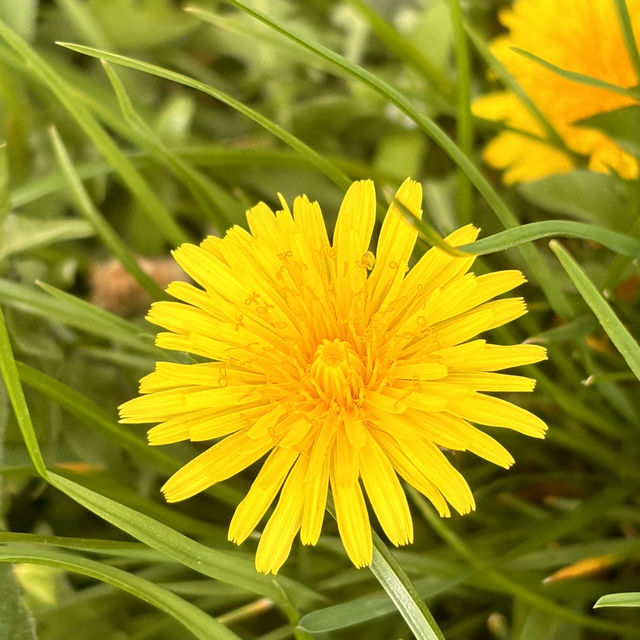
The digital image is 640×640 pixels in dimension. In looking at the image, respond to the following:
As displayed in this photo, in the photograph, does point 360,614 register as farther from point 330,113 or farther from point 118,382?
point 330,113

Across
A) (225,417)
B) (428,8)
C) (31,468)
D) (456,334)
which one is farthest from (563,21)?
(31,468)

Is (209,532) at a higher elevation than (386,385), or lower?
lower

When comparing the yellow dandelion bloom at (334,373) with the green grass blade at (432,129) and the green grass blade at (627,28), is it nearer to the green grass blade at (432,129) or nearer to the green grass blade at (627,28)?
the green grass blade at (432,129)

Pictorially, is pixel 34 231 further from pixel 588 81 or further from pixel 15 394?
pixel 588 81

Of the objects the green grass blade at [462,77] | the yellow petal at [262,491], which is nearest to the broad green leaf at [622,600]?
the yellow petal at [262,491]

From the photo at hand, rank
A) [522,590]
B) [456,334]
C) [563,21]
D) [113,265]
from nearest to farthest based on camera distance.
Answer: [456,334] < [522,590] < [563,21] < [113,265]

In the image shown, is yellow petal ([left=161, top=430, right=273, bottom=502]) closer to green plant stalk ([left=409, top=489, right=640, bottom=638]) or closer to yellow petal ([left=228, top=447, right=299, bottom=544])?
yellow petal ([left=228, top=447, right=299, bottom=544])
